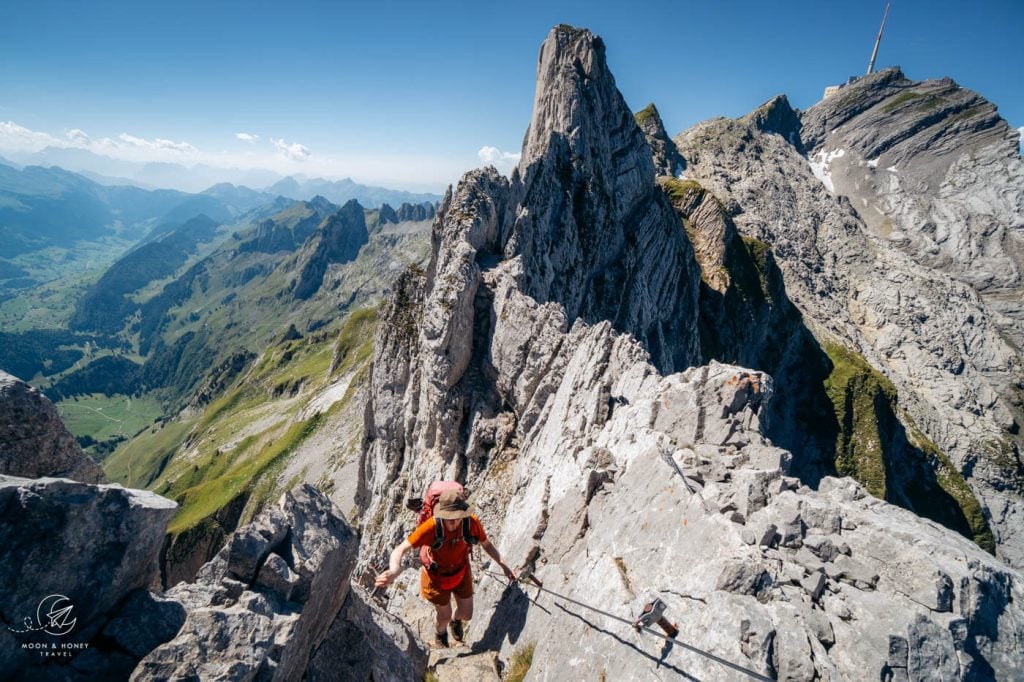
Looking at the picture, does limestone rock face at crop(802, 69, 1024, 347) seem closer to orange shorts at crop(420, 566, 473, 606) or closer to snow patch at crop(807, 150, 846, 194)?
snow patch at crop(807, 150, 846, 194)

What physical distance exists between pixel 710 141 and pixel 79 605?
610 feet

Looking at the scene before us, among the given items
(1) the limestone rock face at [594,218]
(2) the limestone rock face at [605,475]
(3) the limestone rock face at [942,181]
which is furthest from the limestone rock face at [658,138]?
(3) the limestone rock face at [942,181]

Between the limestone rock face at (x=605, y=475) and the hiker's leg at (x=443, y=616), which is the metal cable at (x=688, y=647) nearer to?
the limestone rock face at (x=605, y=475)

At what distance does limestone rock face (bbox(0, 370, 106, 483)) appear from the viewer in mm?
12008

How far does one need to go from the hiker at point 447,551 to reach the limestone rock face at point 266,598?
5.31 ft

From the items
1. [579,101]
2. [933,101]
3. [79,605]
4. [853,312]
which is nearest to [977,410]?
[853,312]

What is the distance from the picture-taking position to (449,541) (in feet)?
40.6

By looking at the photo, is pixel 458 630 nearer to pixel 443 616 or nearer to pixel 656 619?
pixel 443 616

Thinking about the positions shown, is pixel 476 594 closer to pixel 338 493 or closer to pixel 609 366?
pixel 609 366

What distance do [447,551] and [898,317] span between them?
16169 centimetres

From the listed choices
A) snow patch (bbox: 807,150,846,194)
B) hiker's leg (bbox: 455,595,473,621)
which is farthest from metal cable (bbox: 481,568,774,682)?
snow patch (bbox: 807,150,846,194)

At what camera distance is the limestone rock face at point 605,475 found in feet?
29.0

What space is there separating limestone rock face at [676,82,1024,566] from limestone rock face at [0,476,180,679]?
4305 inches

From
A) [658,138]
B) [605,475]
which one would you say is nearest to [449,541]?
[605,475]
